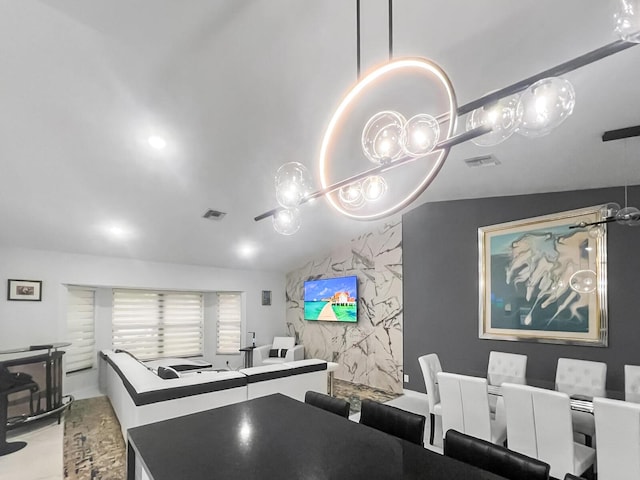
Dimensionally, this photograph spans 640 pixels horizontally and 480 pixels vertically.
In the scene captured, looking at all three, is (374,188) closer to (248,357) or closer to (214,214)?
(214,214)

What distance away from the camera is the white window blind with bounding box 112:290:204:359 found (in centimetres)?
626

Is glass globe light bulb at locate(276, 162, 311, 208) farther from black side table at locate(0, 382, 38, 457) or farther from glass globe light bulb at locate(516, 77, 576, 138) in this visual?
black side table at locate(0, 382, 38, 457)

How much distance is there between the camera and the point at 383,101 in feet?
9.75

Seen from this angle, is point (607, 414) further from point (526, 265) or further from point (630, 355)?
point (526, 265)

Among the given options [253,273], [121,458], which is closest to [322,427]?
[121,458]

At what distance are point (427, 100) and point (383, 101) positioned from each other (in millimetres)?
366

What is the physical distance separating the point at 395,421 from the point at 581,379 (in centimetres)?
299

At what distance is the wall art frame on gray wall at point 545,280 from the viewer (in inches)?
163

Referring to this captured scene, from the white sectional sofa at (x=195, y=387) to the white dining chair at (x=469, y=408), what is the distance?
1.54 m

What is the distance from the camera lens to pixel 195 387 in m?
3.13

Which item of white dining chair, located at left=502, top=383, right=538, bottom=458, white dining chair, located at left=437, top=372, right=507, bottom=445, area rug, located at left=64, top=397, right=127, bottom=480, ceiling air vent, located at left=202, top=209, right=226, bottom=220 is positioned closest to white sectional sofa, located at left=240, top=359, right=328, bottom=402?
area rug, located at left=64, top=397, right=127, bottom=480

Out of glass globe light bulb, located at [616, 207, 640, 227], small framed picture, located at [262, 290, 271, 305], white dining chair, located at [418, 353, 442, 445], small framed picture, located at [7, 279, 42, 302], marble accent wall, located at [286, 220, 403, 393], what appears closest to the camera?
glass globe light bulb, located at [616, 207, 640, 227]

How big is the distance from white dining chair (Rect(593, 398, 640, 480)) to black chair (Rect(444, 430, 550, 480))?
4.38 ft

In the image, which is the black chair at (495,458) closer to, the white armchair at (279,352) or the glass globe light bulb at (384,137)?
the glass globe light bulb at (384,137)
